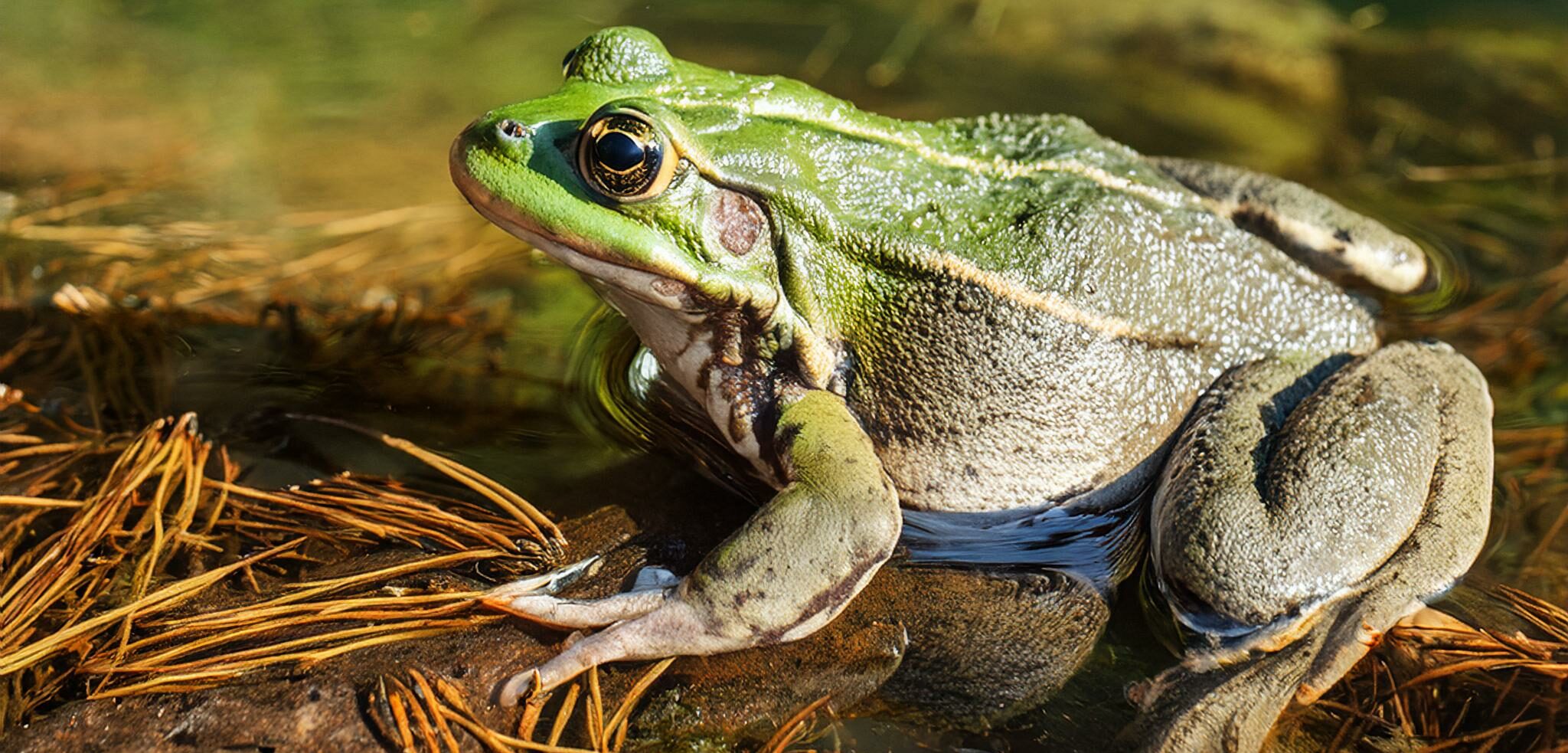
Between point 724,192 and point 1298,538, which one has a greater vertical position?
point 724,192

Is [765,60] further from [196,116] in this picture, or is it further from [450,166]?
[450,166]

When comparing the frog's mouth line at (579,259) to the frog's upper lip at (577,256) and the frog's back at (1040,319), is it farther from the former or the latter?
the frog's back at (1040,319)

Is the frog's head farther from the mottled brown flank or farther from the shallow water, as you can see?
the shallow water

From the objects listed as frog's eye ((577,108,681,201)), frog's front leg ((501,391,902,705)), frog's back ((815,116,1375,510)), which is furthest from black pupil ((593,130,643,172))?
frog's front leg ((501,391,902,705))

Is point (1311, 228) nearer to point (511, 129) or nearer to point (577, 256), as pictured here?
point (577, 256)

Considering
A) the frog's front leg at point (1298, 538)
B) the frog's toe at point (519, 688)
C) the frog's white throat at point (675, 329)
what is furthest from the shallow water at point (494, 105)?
the frog's toe at point (519, 688)

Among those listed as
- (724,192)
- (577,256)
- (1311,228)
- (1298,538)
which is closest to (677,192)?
(724,192)
